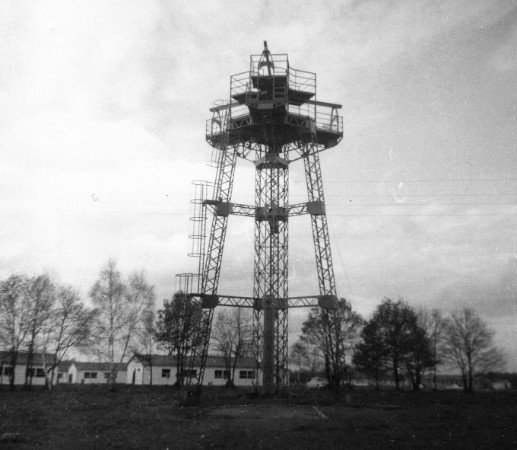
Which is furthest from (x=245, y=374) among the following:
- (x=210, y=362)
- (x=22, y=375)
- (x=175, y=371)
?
(x=22, y=375)

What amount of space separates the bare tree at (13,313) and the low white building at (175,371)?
2202 cm

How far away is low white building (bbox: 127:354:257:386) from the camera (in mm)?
55062

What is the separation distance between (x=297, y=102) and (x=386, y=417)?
62.9 feet

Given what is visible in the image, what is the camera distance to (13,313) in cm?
3312

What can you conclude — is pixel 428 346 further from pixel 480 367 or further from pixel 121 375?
pixel 121 375

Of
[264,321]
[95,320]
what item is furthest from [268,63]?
[95,320]

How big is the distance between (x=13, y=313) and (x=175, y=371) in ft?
87.3

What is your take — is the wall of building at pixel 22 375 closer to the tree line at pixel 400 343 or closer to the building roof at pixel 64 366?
the building roof at pixel 64 366

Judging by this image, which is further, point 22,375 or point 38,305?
point 22,375

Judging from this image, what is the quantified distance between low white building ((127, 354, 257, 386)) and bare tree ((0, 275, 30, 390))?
22022 millimetres

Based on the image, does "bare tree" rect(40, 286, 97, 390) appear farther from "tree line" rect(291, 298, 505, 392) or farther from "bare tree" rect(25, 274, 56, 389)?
"tree line" rect(291, 298, 505, 392)

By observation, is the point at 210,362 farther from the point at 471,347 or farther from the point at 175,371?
the point at 471,347

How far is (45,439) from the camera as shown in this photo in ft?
33.5

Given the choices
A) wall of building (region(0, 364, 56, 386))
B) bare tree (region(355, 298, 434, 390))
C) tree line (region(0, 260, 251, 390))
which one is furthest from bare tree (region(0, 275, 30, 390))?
bare tree (region(355, 298, 434, 390))
